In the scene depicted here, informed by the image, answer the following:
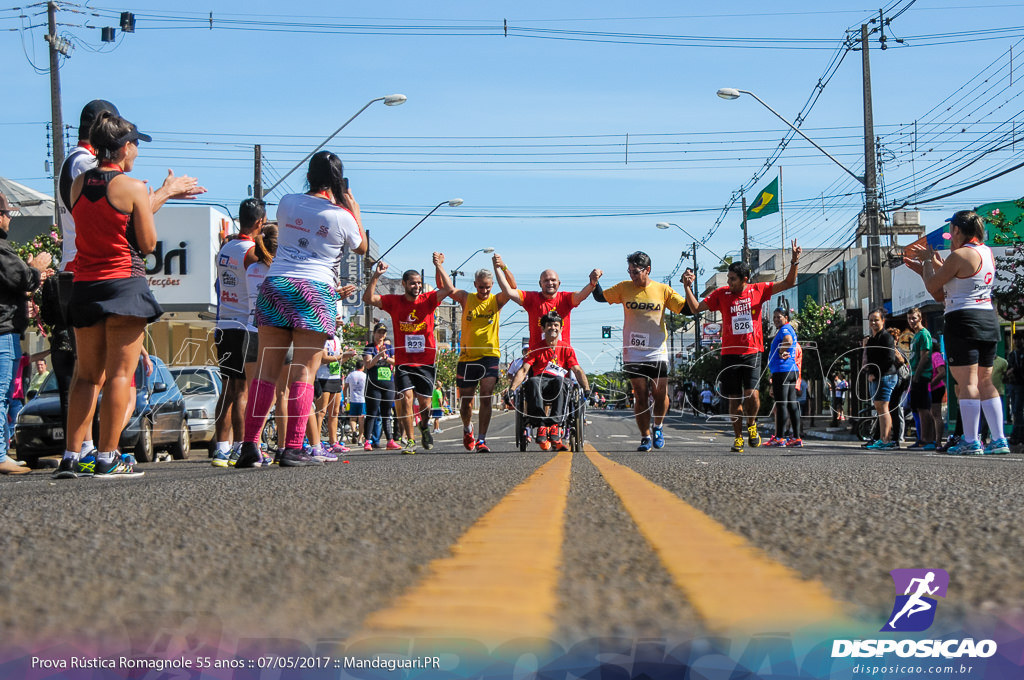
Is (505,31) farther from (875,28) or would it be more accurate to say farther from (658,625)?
(658,625)

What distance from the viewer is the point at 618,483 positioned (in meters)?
5.35

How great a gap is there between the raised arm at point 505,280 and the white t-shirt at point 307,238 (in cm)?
399

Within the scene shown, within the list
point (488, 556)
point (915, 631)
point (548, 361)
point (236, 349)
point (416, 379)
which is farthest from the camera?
point (416, 379)

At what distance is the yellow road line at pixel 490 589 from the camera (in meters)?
1.89

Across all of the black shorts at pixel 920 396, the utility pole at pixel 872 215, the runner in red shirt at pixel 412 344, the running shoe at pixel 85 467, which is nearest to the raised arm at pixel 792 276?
the runner in red shirt at pixel 412 344

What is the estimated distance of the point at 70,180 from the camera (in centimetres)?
672

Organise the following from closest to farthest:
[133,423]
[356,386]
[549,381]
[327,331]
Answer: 1. [327,331]
2. [133,423]
3. [549,381]
4. [356,386]

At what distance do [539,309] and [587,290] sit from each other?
26.0 inches

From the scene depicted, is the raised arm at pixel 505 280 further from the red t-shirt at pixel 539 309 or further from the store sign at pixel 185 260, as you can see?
the store sign at pixel 185 260

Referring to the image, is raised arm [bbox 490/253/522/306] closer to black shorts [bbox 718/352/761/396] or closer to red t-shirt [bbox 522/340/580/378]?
red t-shirt [bbox 522/340/580/378]

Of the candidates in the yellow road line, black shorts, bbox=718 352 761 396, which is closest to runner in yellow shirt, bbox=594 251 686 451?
black shorts, bbox=718 352 761 396

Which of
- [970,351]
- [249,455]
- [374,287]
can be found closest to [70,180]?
[249,455]

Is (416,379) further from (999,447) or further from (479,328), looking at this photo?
(999,447)

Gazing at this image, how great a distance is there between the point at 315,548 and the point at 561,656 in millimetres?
1297
